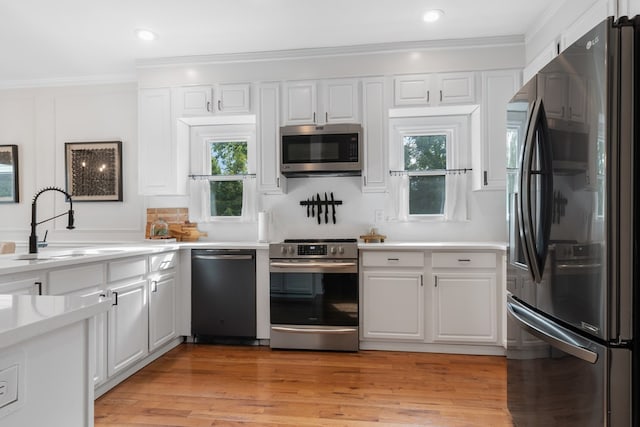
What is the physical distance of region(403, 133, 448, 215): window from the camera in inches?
148

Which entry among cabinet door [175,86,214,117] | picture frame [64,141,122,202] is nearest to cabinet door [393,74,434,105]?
cabinet door [175,86,214,117]

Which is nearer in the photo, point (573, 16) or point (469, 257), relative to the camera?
point (573, 16)

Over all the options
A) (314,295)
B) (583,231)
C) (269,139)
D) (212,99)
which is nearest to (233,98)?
(212,99)

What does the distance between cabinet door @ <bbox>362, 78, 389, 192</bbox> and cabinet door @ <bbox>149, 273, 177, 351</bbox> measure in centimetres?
189

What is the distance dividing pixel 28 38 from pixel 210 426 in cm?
345

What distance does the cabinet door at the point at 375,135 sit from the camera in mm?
3488

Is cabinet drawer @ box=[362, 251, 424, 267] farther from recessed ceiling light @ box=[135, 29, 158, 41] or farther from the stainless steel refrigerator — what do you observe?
recessed ceiling light @ box=[135, 29, 158, 41]

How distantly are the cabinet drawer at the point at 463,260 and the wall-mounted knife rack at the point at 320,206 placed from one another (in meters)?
1.07

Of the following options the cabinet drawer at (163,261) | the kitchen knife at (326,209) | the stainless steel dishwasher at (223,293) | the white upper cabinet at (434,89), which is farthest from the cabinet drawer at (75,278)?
the white upper cabinet at (434,89)

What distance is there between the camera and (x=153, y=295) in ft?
9.85

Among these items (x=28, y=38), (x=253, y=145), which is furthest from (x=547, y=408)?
(x=28, y=38)

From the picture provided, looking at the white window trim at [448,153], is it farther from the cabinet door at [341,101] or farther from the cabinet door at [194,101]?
the cabinet door at [194,101]

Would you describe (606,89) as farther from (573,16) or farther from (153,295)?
(153,295)

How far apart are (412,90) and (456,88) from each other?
0.38 meters
